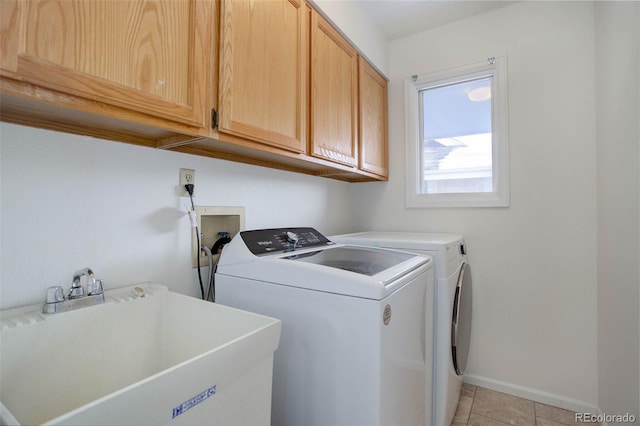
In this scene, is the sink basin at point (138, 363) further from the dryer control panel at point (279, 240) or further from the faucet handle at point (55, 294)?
the dryer control panel at point (279, 240)

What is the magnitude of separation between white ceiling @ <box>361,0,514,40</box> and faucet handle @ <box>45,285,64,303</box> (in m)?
2.19

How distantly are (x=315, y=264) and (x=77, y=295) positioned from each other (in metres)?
0.74

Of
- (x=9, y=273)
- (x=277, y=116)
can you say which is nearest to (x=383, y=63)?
(x=277, y=116)

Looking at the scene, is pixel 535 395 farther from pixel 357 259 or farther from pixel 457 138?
pixel 457 138

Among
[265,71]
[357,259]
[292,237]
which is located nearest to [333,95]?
[265,71]

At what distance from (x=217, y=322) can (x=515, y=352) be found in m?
2.04

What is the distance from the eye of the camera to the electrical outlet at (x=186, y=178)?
4.12 ft

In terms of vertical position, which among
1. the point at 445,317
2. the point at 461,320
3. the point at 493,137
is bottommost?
the point at 461,320

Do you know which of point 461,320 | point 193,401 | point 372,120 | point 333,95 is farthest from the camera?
point 372,120

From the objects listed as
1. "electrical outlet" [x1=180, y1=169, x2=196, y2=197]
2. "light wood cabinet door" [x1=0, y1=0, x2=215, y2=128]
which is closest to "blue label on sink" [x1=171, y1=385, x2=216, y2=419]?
"light wood cabinet door" [x1=0, y1=0, x2=215, y2=128]

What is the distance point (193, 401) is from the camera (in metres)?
0.59

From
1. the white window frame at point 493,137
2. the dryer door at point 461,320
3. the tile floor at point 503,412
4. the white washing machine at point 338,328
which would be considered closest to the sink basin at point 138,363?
the white washing machine at point 338,328

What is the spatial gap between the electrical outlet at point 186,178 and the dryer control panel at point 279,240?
293mm

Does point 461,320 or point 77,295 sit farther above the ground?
point 77,295
